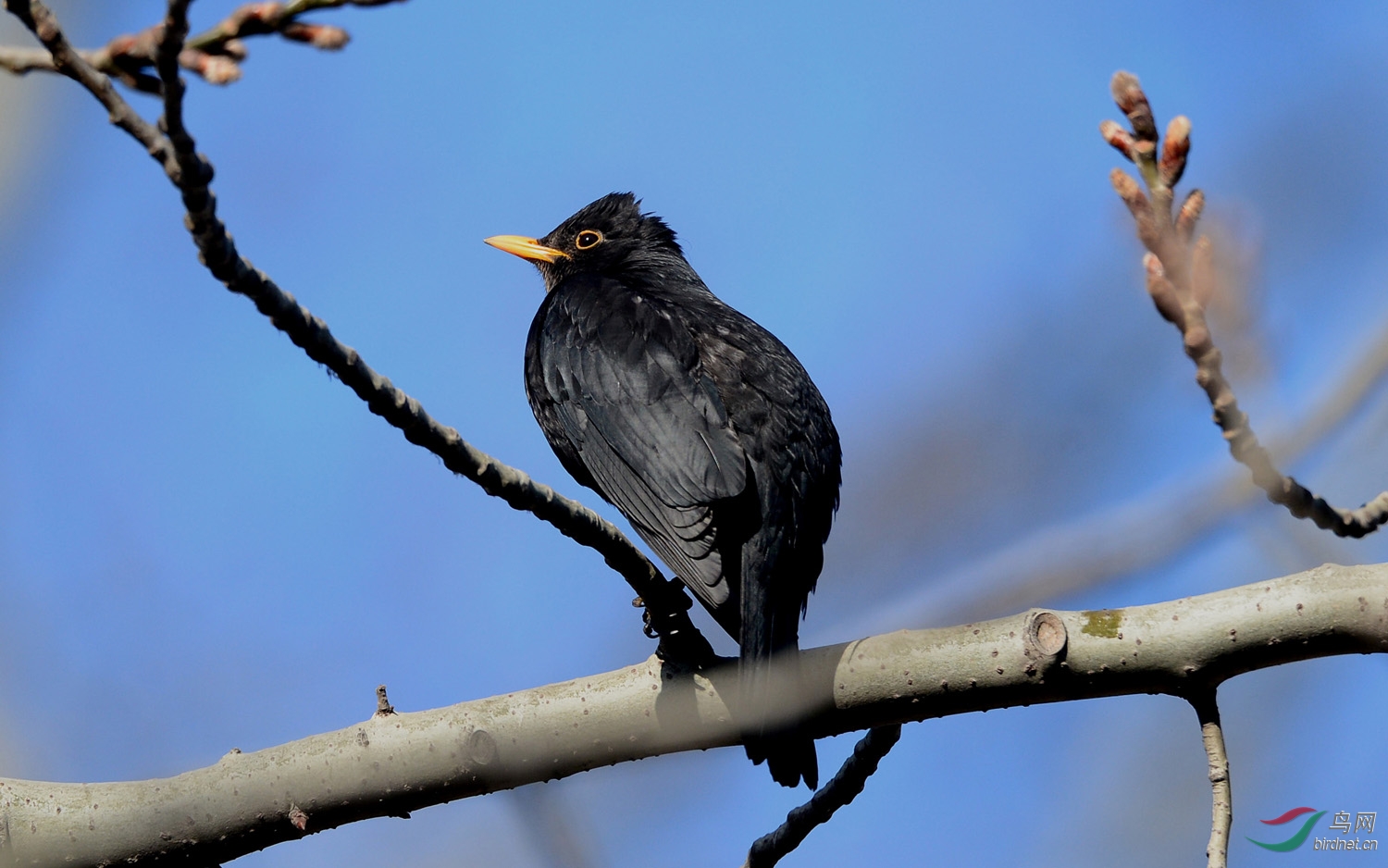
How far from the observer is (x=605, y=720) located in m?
3.08

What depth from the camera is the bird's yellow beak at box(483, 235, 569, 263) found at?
6.22 meters

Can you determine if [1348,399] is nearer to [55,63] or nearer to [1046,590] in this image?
[1046,590]

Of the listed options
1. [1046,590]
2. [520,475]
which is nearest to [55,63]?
[520,475]

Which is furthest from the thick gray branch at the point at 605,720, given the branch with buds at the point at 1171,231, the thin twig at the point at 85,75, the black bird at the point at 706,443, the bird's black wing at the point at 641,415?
the thin twig at the point at 85,75

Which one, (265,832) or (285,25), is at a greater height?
(285,25)

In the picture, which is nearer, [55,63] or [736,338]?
[55,63]

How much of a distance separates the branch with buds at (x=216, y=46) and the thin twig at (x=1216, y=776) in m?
2.37

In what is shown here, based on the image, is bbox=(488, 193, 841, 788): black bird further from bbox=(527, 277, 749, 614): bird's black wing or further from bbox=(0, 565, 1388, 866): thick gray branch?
bbox=(0, 565, 1388, 866): thick gray branch

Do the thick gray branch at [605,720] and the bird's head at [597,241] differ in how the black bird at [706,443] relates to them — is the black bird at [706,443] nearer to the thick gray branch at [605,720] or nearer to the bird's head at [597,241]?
the thick gray branch at [605,720]

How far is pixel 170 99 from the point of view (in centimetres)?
180

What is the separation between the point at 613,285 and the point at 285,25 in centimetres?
322

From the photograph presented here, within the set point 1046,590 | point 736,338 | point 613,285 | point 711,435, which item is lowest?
point 1046,590

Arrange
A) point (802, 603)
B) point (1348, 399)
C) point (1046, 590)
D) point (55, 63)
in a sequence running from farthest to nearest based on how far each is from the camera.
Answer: point (802, 603), point (1348, 399), point (1046, 590), point (55, 63)

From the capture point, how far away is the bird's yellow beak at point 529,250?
6.22 m
